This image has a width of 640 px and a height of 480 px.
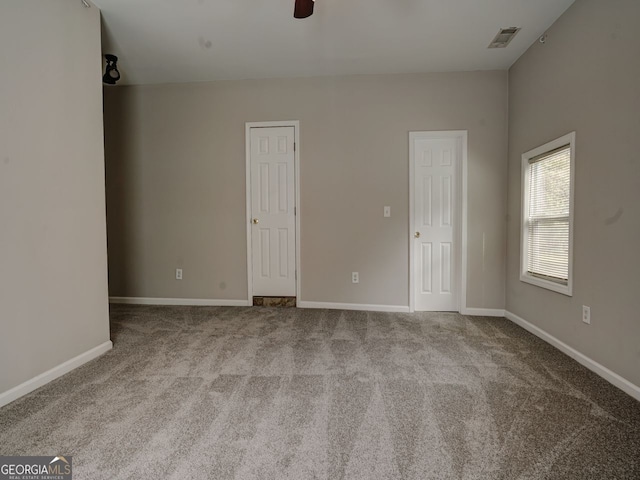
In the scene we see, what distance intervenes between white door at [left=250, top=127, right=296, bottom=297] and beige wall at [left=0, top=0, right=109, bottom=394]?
62.8 inches

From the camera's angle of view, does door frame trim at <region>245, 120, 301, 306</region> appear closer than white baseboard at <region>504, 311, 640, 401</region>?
No

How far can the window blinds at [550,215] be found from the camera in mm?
2473

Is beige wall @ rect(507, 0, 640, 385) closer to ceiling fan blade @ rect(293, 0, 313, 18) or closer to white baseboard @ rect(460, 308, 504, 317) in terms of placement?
white baseboard @ rect(460, 308, 504, 317)

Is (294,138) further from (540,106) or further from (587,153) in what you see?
(587,153)

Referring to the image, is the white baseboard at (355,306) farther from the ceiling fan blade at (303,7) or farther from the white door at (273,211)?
the ceiling fan blade at (303,7)

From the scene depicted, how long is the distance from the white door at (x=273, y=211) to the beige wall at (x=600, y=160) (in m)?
2.52

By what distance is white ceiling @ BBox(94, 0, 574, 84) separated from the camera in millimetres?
2393

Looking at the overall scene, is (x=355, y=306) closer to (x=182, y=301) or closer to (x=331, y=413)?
(x=331, y=413)

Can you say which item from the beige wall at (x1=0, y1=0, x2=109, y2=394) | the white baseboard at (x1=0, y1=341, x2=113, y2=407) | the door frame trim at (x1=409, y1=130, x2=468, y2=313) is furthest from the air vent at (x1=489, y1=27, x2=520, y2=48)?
the white baseboard at (x1=0, y1=341, x2=113, y2=407)

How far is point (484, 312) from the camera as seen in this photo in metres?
3.41

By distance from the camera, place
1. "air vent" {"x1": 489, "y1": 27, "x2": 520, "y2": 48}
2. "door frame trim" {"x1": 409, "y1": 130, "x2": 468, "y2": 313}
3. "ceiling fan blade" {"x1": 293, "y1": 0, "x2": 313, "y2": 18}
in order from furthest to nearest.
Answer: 1. "door frame trim" {"x1": 409, "y1": 130, "x2": 468, "y2": 313}
2. "air vent" {"x1": 489, "y1": 27, "x2": 520, "y2": 48}
3. "ceiling fan blade" {"x1": 293, "y1": 0, "x2": 313, "y2": 18}

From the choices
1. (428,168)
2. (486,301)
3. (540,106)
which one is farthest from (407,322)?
(540,106)

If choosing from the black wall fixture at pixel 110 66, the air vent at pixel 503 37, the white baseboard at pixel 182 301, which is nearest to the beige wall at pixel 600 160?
the air vent at pixel 503 37

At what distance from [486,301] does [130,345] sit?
3.54 metres
